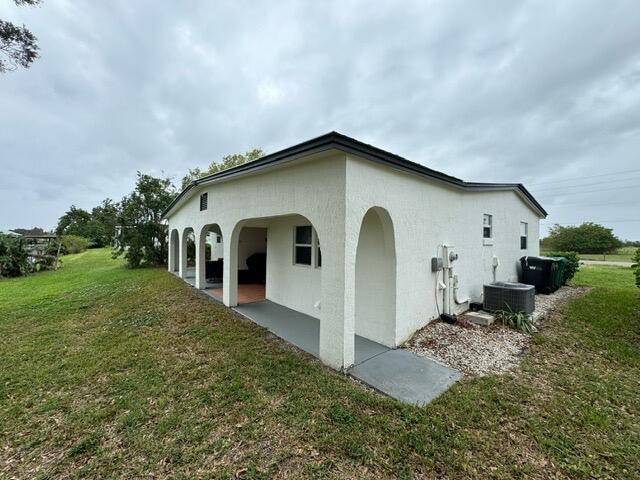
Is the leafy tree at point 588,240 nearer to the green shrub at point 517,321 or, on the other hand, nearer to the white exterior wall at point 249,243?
the green shrub at point 517,321

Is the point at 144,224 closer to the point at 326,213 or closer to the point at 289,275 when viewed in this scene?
the point at 289,275

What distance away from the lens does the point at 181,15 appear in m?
7.55

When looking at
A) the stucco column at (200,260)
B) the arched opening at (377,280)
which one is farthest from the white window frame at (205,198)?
the arched opening at (377,280)

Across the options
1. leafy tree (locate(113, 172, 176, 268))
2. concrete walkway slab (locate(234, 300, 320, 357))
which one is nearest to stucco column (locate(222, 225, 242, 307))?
concrete walkway slab (locate(234, 300, 320, 357))

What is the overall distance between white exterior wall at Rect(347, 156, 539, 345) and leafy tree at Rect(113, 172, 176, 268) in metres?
16.4

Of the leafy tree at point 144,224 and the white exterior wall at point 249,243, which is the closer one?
the white exterior wall at point 249,243

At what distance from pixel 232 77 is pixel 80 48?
5202 millimetres

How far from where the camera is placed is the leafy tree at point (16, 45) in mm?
4406

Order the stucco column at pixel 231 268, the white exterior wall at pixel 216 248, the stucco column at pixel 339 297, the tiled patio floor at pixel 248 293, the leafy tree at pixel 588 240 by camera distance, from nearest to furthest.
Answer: the stucco column at pixel 339 297 < the stucco column at pixel 231 268 < the tiled patio floor at pixel 248 293 < the white exterior wall at pixel 216 248 < the leafy tree at pixel 588 240

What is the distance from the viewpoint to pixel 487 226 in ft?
27.6

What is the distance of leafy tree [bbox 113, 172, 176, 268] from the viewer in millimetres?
16031

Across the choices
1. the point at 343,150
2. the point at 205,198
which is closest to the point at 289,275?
the point at 205,198

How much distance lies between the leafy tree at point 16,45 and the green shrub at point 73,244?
29508 millimetres

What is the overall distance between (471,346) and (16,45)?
9.75m
